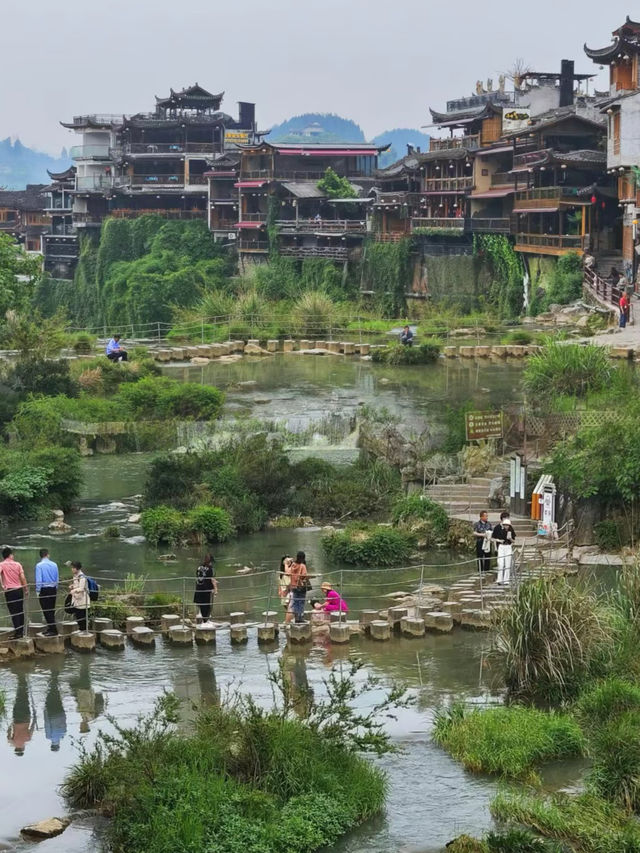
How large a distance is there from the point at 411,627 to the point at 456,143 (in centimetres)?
5371

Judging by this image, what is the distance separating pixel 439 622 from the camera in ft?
73.1

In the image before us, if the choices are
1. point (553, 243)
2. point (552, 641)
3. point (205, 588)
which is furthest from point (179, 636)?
point (553, 243)

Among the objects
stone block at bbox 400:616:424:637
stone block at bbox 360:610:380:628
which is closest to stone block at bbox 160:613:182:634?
stone block at bbox 360:610:380:628

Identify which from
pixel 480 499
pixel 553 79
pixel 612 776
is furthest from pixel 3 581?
pixel 553 79

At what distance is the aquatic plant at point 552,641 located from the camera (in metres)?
18.8

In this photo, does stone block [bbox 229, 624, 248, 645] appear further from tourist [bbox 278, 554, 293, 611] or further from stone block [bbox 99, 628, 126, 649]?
stone block [bbox 99, 628, 126, 649]

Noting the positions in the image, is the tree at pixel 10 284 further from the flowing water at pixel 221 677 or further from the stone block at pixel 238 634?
the stone block at pixel 238 634

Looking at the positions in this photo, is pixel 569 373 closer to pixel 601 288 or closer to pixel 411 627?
pixel 411 627

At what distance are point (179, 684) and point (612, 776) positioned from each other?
6047 mm

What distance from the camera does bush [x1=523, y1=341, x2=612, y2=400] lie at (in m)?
34.8

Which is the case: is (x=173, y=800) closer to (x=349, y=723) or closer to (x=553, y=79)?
(x=349, y=723)

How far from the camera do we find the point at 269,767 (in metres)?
16.0

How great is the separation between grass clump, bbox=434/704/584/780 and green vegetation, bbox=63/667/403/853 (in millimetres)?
924

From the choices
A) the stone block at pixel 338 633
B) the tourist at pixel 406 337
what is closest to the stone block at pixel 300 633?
the stone block at pixel 338 633
